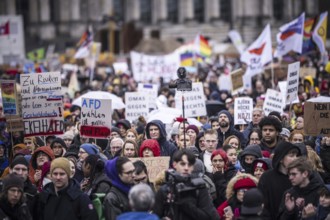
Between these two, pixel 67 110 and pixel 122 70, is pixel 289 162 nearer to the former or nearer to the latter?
pixel 67 110

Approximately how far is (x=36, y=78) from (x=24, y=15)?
2269 inches

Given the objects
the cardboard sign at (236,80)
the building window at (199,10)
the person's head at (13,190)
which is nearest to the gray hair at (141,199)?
the person's head at (13,190)

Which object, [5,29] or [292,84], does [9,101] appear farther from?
[5,29]

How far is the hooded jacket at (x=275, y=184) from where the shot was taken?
35.3 feet

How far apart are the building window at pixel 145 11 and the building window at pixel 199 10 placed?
→ 3238mm

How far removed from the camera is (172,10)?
68625 mm

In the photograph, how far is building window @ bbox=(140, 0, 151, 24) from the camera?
2724 inches

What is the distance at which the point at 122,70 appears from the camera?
3431 centimetres

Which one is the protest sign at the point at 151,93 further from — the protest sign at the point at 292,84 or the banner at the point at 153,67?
the banner at the point at 153,67

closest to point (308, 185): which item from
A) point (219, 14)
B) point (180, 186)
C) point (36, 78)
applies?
point (180, 186)

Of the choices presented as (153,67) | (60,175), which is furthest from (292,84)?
(153,67)

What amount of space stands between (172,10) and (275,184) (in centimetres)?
5826

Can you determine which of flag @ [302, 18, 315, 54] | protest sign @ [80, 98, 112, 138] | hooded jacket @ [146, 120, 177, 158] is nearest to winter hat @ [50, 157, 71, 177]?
hooded jacket @ [146, 120, 177, 158]

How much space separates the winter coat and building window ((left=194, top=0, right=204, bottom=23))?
57340 mm
